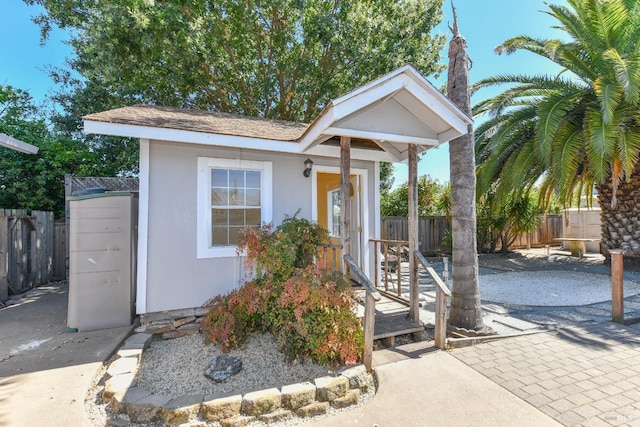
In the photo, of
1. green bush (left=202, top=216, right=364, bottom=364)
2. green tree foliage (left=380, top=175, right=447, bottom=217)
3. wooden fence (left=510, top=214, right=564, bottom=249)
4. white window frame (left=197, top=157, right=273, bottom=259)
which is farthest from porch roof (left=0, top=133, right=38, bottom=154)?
wooden fence (left=510, top=214, right=564, bottom=249)

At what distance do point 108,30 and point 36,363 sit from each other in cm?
741

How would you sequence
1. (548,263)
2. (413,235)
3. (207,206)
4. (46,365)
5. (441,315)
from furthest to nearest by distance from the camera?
1. (548,263)
2. (207,206)
3. (413,235)
4. (441,315)
5. (46,365)

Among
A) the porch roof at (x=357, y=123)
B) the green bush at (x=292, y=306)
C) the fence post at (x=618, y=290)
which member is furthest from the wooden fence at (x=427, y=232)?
Result: the green bush at (x=292, y=306)

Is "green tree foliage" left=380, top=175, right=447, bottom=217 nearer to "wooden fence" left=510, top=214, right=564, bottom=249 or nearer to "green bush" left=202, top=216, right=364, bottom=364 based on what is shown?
"wooden fence" left=510, top=214, right=564, bottom=249

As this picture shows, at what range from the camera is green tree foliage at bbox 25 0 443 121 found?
7.72 metres

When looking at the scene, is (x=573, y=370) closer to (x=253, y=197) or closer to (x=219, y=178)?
(x=253, y=197)

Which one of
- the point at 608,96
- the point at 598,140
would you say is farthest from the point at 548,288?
the point at 608,96

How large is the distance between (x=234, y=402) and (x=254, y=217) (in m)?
3.03

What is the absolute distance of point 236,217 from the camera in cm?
512

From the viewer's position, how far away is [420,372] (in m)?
3.43

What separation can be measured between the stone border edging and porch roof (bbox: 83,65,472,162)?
300 centimetres

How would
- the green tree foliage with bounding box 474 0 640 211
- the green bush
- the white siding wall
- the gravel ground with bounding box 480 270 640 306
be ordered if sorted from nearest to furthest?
the green bush → the white siding wall → the gravel ground with bounding box 480 270 640 306 → the green tree foliage with bounding box 474 0 640 211

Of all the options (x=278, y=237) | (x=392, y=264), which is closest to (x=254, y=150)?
(x=278, y=237)

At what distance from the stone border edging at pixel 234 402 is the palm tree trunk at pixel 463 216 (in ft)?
7.04
